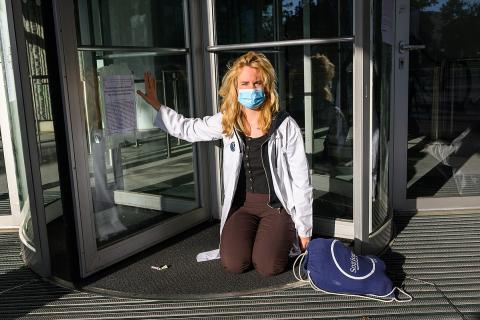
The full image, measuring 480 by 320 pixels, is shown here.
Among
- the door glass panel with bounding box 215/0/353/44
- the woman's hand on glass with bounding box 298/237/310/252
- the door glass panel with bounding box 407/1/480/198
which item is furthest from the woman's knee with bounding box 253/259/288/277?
the door glass panel with bounding box 407/1/480/198

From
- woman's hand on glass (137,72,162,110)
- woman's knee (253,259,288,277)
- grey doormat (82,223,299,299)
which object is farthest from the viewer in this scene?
woman's hand on glass (137,72,162,110)

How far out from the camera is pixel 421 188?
4.36m

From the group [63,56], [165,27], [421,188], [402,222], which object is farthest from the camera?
[421,188]

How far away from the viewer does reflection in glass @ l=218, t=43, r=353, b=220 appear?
345 centimetres

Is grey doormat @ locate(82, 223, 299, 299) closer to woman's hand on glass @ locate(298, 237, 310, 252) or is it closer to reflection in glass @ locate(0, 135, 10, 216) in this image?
woman's hand on glass @ locate(298, 237, 310, 252)

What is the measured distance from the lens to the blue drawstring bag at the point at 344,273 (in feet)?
8.98

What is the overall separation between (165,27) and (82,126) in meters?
1.11

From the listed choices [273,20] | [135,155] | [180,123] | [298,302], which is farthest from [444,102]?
[135,155]

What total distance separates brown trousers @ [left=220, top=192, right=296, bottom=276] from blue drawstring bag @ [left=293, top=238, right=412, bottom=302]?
23 cm

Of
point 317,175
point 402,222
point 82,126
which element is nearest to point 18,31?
point 82,126

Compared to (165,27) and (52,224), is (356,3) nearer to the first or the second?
(165,27)

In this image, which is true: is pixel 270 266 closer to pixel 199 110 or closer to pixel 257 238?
pixel 257 238

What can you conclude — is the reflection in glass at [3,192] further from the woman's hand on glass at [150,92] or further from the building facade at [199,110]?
the woman's hand on glass at [150,92]

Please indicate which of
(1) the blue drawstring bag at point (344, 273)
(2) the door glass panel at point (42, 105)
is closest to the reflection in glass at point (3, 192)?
(2) the door glass panel at point (42, 105)
